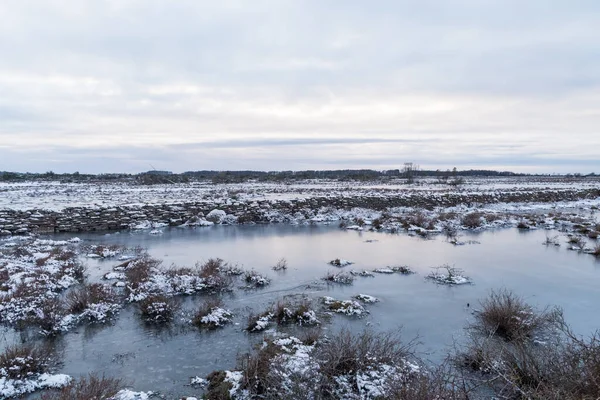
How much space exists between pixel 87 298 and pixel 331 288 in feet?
20.5

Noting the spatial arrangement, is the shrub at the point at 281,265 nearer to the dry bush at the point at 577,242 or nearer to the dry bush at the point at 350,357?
the dry bush at the point at 350,357

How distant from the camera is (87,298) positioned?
9.34 metres

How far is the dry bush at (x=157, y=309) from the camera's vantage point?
895cm

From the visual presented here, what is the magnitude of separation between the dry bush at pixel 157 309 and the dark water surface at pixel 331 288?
25cm

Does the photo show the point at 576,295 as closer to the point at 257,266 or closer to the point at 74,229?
the point at 257,266

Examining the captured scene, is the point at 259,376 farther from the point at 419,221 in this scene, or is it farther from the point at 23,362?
the point at 419,221

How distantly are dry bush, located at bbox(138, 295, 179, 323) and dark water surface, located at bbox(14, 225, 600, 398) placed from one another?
25cm

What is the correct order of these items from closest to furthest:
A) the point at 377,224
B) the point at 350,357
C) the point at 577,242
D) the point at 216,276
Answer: the point at 350,357, the point at 216,276, the point at 577,242, the point at 377,224

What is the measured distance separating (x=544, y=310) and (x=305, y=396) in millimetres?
6852

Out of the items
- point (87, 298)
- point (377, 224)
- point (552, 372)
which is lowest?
point (87, 298)

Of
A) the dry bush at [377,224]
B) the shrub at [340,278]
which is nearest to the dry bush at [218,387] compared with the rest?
the shrub at [340,278]

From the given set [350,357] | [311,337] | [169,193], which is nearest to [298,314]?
[311,337]

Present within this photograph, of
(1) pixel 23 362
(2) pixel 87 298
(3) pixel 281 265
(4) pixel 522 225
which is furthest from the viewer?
(4) pixel 522 225

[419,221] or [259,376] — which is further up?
[419,221]
